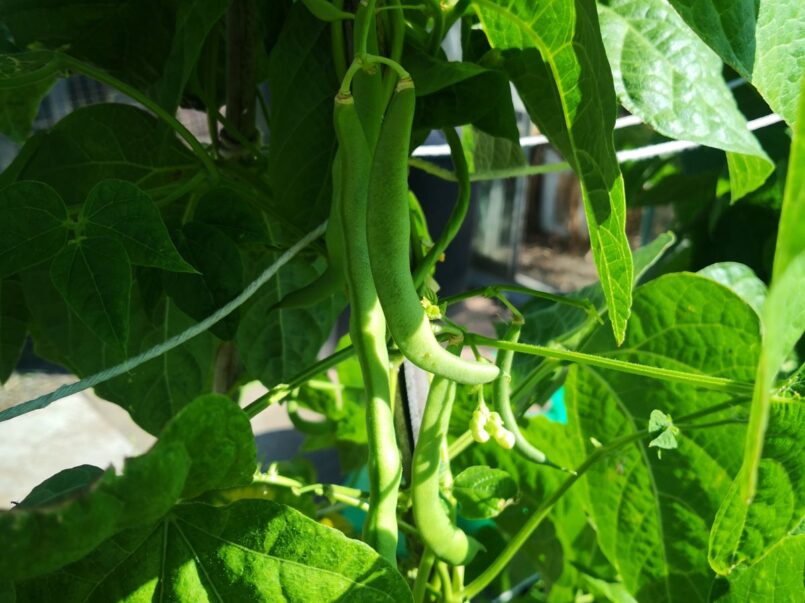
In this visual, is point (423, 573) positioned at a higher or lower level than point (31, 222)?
lower

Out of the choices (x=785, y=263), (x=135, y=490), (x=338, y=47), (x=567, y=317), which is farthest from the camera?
(x=567, y=317)

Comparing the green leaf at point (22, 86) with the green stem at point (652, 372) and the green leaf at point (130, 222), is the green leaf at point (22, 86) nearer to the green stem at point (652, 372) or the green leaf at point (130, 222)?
the green leaf at point (130, 222)

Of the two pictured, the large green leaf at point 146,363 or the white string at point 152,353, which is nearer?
the white string at point 152,353

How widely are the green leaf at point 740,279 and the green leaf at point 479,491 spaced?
277 mm

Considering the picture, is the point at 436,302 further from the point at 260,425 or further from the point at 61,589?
the point at 260,425

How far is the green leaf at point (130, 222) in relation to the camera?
1.28 feet

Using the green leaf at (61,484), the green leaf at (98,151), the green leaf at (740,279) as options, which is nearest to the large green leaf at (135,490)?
the green leaf at (61,484)

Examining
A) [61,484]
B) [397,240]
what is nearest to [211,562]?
[61,484]

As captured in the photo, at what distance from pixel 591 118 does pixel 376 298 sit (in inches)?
5.1

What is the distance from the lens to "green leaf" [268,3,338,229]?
0.45m

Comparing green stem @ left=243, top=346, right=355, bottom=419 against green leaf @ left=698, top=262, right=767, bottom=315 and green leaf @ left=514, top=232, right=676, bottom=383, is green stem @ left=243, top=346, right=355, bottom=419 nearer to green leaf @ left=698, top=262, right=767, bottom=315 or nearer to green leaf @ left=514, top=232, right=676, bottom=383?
green leaf @ left=514, top=232, right=676, bottom=383

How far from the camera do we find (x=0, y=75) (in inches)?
17.7

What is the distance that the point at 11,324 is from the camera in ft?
1.85

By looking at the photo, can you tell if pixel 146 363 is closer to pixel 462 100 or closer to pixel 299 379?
pixel 299 379
